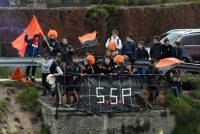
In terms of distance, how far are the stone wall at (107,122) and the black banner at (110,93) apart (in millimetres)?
250

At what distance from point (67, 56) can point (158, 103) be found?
3.35 meters

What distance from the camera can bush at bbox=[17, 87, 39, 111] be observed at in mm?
24156

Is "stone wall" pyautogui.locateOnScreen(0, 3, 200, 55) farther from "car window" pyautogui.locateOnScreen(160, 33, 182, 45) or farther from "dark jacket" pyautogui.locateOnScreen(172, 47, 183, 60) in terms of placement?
"dark jacket" pyautogui.locateOnScreen(172, 47, 183, 60)

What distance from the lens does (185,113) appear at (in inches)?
972

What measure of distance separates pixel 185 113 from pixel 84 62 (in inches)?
153

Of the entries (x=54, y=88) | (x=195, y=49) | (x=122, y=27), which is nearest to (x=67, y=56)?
(x=54, y=88)

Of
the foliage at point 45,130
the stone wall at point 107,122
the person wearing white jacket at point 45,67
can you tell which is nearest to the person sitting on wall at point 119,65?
the stone wall at point 107,122

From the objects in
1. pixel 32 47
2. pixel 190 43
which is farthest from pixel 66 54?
pixel 190 43

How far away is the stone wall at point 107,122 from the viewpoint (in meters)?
23.0

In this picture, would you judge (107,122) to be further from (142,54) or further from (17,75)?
(17,75)

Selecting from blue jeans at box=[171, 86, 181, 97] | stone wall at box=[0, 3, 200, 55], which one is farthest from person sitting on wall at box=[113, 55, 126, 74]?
stone wall at box=[0, 3, 200, 55]

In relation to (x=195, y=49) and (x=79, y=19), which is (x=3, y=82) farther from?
(x=79, y=19)

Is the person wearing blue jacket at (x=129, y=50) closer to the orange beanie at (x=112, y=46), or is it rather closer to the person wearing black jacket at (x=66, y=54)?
the orange beanie at (x=112, y=46)

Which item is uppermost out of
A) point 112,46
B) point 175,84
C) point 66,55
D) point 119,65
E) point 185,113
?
point 112,46
